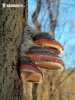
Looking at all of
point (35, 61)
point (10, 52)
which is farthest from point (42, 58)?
point (10, 52)

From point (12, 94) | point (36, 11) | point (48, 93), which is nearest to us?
point (12, 94)

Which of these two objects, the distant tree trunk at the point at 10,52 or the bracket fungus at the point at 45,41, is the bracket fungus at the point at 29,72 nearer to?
the distant tree trunk at the point at 10,52

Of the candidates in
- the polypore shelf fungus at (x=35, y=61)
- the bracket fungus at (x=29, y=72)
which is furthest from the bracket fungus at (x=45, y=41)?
the bracket fungus at (x=29, y=72)

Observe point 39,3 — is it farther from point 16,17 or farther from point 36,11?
point 16,17

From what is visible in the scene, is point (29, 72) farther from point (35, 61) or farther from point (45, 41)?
point (45, 41)

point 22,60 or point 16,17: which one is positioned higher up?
point 16,17

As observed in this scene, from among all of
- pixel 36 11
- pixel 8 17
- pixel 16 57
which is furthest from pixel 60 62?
pixel 36 11

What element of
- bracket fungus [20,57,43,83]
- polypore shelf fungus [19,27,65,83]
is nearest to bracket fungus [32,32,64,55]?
polypore shelf fungus [19,27,65,83]
